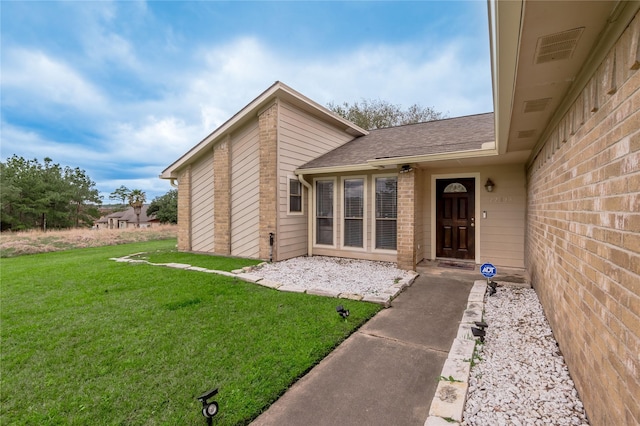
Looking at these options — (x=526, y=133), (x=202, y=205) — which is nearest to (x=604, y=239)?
(x=526, y=133)

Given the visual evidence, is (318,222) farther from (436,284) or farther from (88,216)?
(88,216)

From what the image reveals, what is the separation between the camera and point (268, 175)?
7445 millimetres

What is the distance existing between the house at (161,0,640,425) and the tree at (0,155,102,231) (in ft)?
91.3

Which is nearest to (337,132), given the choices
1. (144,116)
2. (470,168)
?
(470,168)

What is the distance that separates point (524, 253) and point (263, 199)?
20.6 feet

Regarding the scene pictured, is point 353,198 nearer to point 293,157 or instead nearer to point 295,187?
point 295,187

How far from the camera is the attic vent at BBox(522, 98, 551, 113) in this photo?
2729 millimetres

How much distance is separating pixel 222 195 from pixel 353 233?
4.04 meters

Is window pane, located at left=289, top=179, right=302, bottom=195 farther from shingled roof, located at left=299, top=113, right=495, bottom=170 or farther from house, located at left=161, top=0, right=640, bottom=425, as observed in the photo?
shingled roof, located at left=299, top=113, right=495, bottom=170

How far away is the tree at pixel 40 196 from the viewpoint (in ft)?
83.8

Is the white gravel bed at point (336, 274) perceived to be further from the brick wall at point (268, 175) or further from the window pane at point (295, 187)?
the window pane at point (295, 187)

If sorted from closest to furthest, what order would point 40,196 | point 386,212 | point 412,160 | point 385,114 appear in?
1. point 412,160
2. point 386,212
3. point 385,114
4. point 40,196

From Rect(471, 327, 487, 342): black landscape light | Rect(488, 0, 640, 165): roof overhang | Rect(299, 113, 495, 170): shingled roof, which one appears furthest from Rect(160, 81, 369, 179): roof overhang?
Rect(471, 327, 487, 342): black landscape light

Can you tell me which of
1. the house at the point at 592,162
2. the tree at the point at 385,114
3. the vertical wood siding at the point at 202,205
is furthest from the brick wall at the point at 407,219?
the tree at the point at 385,114
